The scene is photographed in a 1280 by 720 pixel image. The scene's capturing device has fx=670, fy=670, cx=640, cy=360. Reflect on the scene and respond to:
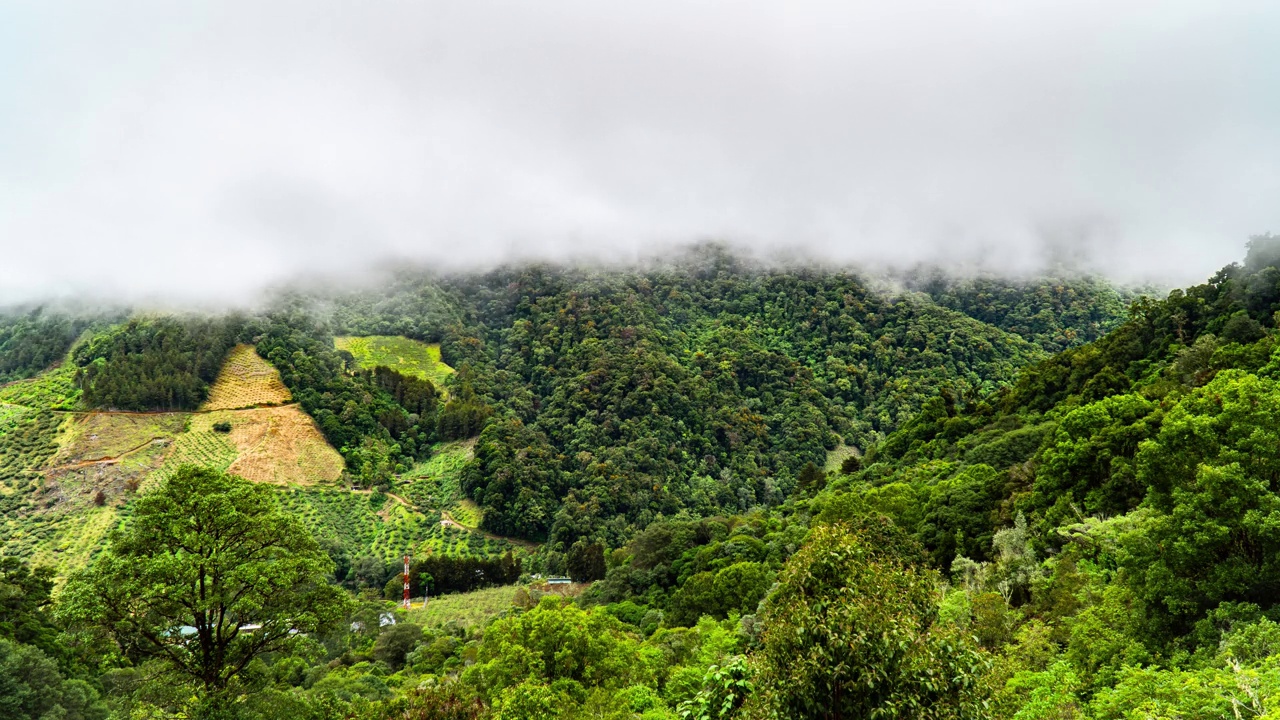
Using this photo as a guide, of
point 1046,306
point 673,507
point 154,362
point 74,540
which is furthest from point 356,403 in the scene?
point 1046,306

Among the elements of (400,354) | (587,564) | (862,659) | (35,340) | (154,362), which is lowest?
(587,564)

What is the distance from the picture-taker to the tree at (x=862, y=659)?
8.58 m

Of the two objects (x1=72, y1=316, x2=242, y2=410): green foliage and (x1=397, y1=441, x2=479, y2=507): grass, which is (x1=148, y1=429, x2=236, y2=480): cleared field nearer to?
(x1=72, y1=316, x2=242, y2=410): green foliage

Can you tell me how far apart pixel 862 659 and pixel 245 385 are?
451ft

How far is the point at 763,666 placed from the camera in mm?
9188

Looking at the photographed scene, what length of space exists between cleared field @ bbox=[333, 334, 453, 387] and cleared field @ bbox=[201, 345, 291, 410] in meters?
24.9

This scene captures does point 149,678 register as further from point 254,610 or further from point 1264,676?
point 1264,676

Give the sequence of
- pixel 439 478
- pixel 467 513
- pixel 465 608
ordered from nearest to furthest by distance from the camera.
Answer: pixel 465 608
pixel 467 513
pixel 439 478

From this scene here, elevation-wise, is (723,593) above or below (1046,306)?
below

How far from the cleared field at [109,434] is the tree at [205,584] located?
334 feet

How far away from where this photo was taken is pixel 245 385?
124 m

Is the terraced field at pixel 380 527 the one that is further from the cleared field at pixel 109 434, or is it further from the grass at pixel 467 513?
the cleared field at pixel 109 434

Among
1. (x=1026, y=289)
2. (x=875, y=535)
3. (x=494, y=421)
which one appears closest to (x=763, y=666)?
(x=875, y=535)

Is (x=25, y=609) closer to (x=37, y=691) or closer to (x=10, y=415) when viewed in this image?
(x=37, y=691)
